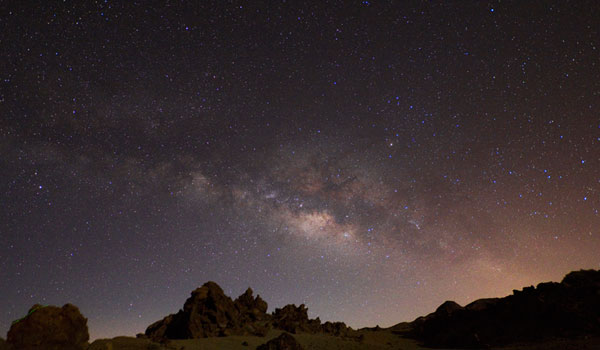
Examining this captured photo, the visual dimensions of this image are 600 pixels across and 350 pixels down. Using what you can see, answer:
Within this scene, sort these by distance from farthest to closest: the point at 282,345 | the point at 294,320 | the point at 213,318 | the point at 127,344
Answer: the point at 294,320, the point at 213,318, the point at 282,345, the point at 127,344

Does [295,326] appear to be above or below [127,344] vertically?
below

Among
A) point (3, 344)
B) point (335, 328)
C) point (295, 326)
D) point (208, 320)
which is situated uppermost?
point (3, 344)

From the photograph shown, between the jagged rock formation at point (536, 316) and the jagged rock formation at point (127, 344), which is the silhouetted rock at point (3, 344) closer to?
the jagged rock formation at point (127, 344)

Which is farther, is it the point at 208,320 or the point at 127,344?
the point at 208,320

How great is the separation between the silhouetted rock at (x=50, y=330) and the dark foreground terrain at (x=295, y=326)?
0.08ft

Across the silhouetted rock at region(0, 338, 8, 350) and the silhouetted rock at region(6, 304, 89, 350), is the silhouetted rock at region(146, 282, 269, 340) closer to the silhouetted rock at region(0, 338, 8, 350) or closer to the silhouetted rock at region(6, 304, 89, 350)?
the silhouetted rock at region(6, 304, 89, 350)

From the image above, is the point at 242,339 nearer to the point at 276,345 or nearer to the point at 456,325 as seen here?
the point at 276,345

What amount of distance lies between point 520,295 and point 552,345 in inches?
300

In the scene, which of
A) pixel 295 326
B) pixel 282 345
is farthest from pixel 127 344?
pixel 295 326

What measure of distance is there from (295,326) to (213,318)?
839cm

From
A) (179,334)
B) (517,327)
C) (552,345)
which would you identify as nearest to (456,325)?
(517,327)

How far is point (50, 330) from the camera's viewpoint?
29.9ft

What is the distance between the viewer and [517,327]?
76.8ft

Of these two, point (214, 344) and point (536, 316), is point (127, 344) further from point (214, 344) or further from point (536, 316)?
point (536, 316)
